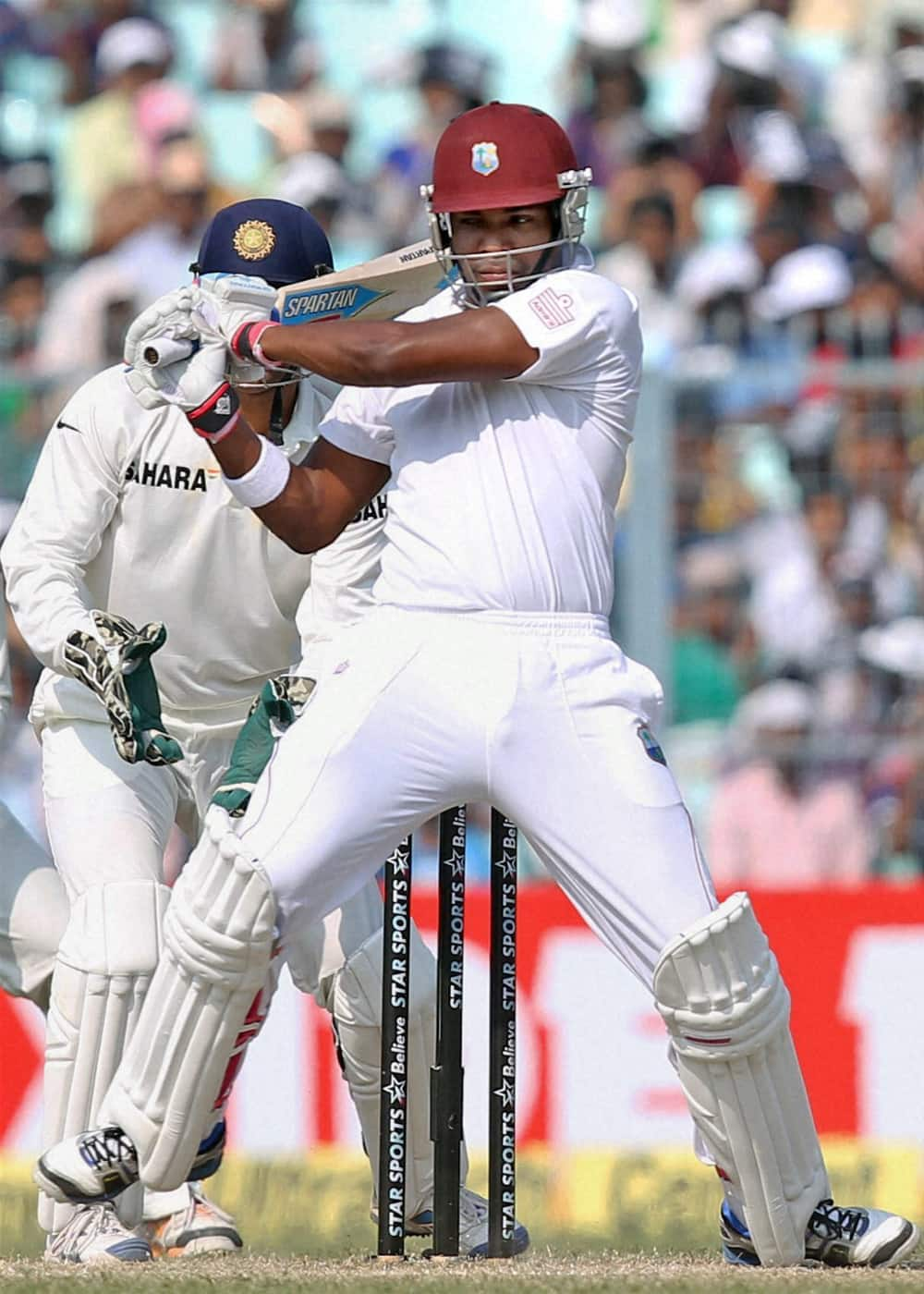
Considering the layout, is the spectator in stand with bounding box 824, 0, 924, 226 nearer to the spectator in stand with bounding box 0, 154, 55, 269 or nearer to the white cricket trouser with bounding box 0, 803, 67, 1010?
the spectator in stand with bounding box 0, 154, 55, 269

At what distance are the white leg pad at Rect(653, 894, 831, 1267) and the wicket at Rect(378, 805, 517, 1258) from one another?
40cm

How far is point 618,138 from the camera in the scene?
458 inches

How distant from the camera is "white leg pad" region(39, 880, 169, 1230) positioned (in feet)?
15.9

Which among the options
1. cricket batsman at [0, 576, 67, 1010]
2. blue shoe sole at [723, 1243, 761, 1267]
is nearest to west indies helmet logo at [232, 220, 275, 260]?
cricket batsman at [0, 576, 67, 1010]

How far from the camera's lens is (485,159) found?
4363 mm

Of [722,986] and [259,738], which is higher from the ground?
[259,738]

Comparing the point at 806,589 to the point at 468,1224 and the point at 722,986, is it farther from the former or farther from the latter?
the point at 722,986

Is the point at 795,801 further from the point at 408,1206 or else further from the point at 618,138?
the point at 618,138

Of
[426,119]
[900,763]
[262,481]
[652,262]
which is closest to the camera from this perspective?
[262,481]

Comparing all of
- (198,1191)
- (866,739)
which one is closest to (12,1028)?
(198,1191)

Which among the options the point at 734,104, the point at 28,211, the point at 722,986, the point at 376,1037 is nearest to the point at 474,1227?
the point at 376,1037

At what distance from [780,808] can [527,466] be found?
355cm

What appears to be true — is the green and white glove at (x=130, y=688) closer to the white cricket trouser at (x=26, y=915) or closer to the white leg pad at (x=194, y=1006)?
the white leg pad at (x=194, y=1006)

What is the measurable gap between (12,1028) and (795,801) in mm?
2511
